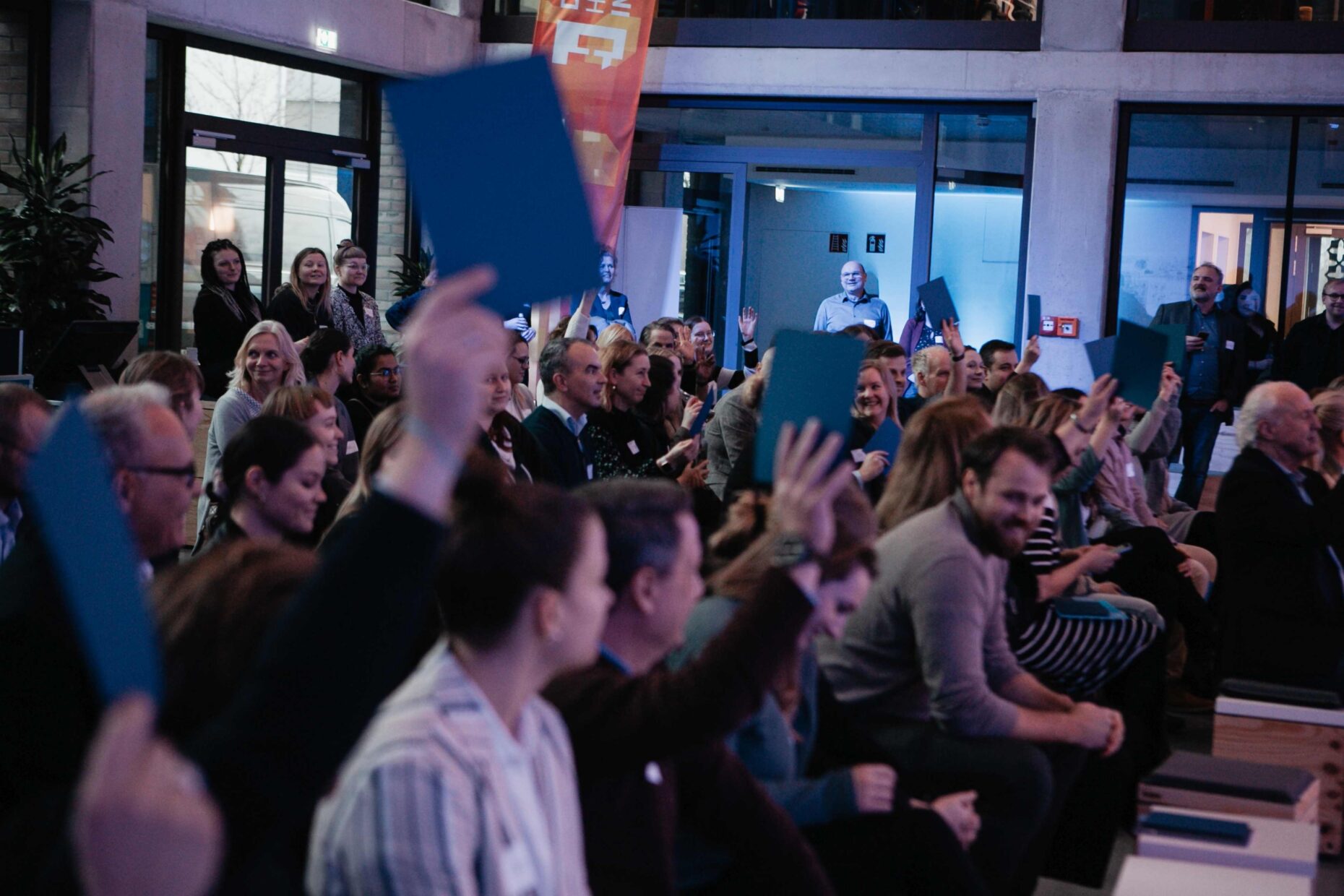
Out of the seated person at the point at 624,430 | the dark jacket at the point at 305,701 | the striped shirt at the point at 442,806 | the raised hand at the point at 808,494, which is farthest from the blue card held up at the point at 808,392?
the seated person at the point at 624,430

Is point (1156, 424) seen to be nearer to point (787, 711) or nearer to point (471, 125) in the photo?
point (787, 711)

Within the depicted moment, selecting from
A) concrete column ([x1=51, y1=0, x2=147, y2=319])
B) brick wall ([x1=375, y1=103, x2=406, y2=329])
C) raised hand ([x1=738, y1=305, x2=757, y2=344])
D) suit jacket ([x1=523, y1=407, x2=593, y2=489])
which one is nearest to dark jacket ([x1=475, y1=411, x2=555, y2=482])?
suit jacket ([x1=523, y1=407, x2=593, y2=489])

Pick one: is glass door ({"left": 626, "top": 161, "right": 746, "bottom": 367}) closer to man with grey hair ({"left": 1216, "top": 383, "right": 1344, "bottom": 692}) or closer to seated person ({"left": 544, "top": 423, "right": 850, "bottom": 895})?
man with grey hair ({"left": 1216, "top": 383, "right": 1344, "bottom": 692})

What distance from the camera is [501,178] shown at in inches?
58.5

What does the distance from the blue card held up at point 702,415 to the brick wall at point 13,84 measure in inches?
173

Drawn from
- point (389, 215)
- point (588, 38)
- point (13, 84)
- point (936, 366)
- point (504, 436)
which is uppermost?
point (588, 38)

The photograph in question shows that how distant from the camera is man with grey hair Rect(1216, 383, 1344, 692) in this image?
15.5ft

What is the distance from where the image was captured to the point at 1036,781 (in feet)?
10.6

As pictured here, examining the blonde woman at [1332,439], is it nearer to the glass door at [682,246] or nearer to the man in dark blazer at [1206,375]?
the man in dark blazer at [1206,375]

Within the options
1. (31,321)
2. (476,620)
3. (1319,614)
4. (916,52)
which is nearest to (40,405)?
(476,620)

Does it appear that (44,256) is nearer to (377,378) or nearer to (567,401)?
(377,378)

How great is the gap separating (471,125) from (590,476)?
13.9ft

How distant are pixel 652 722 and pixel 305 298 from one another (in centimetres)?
650

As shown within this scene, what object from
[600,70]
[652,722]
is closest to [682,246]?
[600,70]
